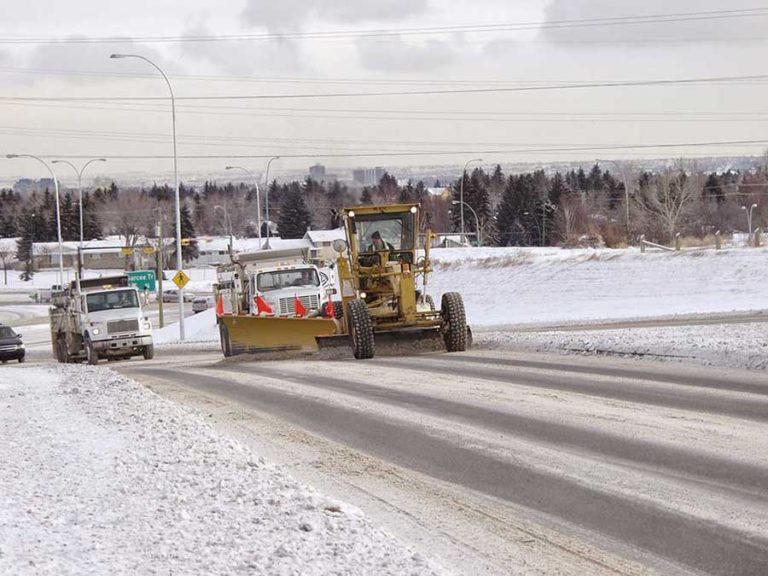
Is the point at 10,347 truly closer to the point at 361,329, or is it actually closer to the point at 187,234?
the point at 361,329

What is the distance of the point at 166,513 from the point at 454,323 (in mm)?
15906

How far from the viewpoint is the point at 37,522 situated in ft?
24.1

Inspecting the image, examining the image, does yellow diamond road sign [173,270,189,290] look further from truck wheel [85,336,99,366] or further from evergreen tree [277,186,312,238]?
evergreen tree [277,186,312,238]

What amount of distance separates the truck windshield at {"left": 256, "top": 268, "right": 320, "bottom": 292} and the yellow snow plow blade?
3.11m

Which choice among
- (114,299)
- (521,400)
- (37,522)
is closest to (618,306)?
(114,299)

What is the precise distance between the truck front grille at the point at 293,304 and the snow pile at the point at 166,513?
18.7 metres

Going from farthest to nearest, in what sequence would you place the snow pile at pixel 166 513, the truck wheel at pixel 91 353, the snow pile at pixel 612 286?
the snow pile at pixel 612 286 → the truck wheel at pixel 91 353 → the snow pile at pixel 166 513

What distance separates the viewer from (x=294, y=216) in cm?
12850

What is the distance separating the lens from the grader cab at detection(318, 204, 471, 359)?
920 inches

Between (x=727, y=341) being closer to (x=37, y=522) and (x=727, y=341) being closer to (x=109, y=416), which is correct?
(x=109, y=416)

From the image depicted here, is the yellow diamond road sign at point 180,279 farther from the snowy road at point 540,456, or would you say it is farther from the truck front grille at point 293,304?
the snowy road at point 540,456

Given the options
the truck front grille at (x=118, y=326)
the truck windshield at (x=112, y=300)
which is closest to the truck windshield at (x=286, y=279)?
the truck front grille at (x=118, y=326)

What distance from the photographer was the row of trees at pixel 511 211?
99125 millimetres

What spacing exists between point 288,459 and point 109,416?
12.7 ft
